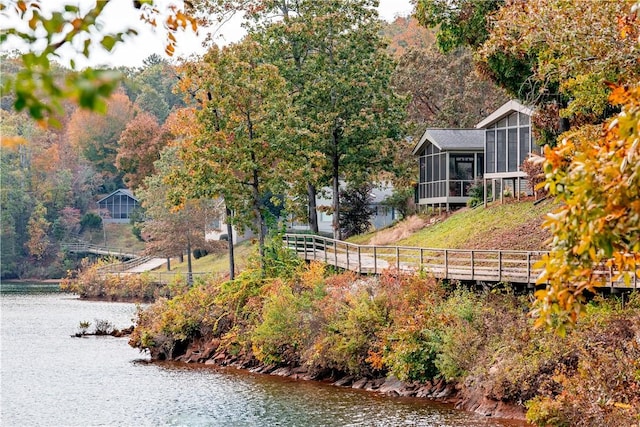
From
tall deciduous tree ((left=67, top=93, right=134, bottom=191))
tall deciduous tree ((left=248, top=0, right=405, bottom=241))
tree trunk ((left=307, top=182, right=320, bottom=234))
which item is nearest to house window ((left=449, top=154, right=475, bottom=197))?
tall deciduous tree ((left=248, top=0, right=405, bottom=241))

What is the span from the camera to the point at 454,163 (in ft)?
173

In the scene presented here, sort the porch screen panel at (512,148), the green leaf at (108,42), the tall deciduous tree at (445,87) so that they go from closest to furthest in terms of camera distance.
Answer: the green leaf at (108,42), the porch screen panel at (512,148), the tall deciduous tree at (445,87)

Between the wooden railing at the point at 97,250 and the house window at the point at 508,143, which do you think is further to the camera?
the wooden railing at the point at 97,250

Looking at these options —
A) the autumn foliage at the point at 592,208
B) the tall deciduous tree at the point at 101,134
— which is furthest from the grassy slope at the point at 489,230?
the tall deciduous tree at the point at 101,134

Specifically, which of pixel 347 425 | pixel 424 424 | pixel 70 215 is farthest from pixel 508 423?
pixel 70 215

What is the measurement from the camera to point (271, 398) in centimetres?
2672

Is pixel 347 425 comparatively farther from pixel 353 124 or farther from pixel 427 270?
pixel 353 124

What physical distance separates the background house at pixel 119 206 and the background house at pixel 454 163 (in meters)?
59.2

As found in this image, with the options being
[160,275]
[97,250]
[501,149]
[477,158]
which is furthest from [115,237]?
[501,149]

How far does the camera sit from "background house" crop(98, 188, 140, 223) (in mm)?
107250

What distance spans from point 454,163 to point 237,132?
17.2 m

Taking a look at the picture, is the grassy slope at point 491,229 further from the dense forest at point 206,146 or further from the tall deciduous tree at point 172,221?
the tall deciduous tree at point 172,221

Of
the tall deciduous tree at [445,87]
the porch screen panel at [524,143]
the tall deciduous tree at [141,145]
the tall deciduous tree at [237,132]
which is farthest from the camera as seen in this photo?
the tall deciduous tree at [141,145]

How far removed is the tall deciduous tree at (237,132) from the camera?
38656mm
